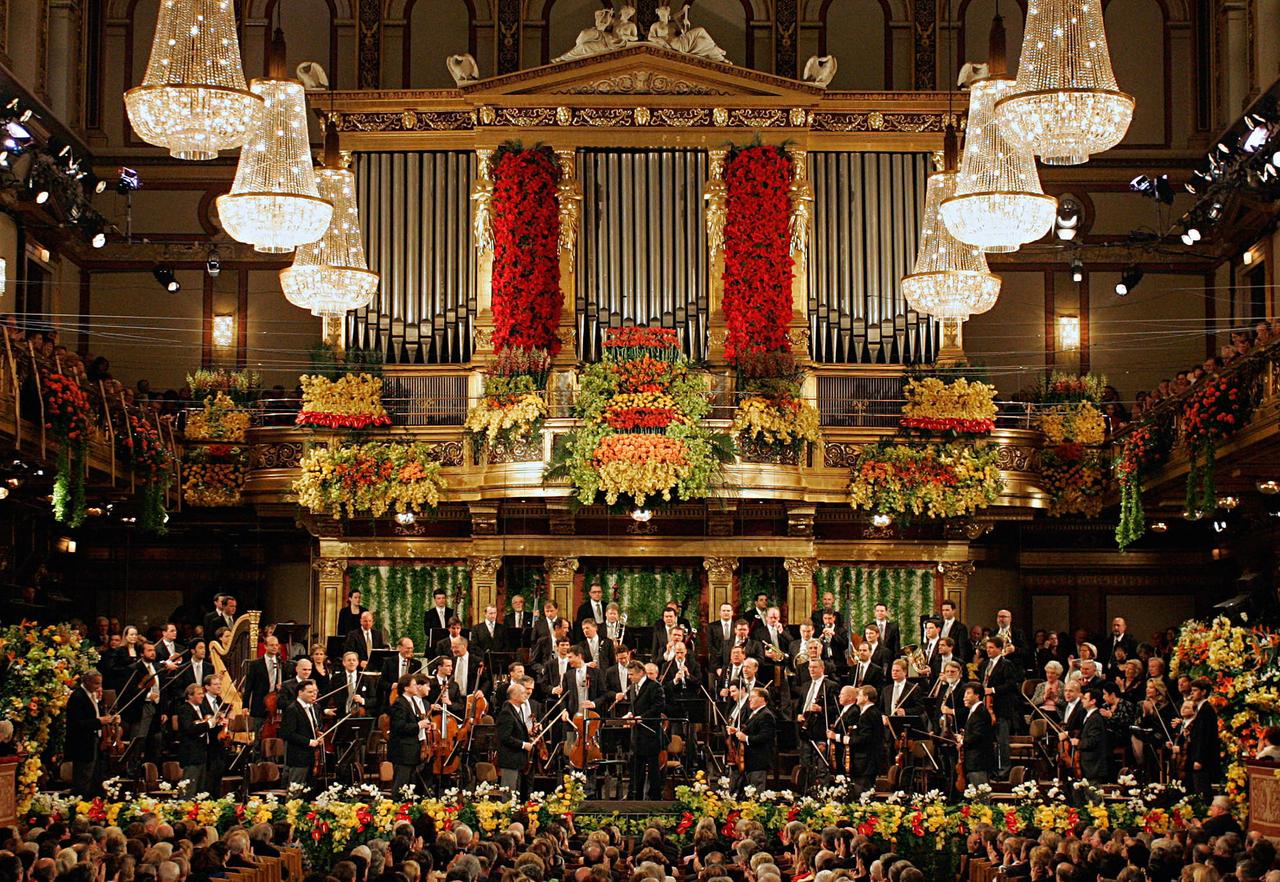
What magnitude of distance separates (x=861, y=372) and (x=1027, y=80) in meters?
9.74

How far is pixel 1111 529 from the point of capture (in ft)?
70.9

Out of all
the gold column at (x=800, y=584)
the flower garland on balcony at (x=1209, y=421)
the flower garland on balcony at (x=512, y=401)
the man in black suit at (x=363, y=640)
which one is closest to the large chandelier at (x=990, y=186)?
the flower garland on balcony at (x=1209, y=421)

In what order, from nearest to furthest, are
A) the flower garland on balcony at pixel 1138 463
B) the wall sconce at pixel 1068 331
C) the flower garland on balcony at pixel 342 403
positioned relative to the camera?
the flower garland on balcony at pixel 1138 463
the flower garland on balcony at pixel 342 403
the wall sconce at pixel 1068 331

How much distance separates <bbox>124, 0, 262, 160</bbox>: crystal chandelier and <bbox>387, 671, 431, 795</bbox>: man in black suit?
6342 millimetres

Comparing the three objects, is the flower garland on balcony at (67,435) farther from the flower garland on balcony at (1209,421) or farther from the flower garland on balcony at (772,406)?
the flower garland on balcony at (1209,421)

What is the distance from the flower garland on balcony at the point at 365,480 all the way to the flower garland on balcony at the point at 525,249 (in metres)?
1.58

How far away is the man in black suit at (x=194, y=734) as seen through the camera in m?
14.7

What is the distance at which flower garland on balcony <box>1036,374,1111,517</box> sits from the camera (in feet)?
63.3

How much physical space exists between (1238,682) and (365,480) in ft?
29.3

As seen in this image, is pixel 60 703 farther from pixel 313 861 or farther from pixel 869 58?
pixel 869 58

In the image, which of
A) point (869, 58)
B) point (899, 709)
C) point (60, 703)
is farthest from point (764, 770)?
point (869, 58)

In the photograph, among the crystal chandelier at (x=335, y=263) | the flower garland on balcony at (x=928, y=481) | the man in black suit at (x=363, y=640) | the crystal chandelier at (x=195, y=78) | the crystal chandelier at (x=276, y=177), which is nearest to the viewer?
the crystal chandelier at (x=195, y=78)

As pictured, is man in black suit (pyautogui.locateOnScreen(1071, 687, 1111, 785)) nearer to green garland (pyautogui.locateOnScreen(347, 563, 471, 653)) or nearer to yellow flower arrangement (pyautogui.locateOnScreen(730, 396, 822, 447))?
yellow flower arrangement (pyautogui.locateOnScreen(730, 396, 822, 447))

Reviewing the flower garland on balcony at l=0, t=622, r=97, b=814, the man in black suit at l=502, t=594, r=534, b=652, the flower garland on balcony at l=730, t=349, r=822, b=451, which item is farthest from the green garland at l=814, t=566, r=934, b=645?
the flower garland on balcony at l=0, t=622, r=97, b=814
